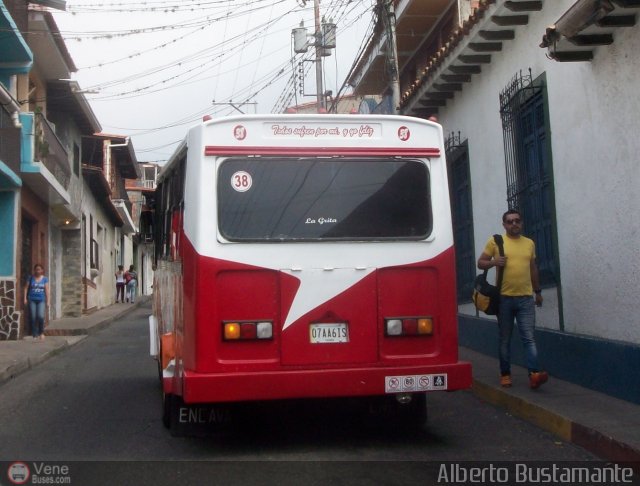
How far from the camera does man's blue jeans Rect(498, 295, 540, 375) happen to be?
8539mm

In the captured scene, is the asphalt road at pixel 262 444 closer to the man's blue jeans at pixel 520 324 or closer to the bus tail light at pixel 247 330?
the man's blue jeans at pixel 520 324

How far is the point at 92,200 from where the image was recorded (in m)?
31.1

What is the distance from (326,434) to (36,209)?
15.5 meters

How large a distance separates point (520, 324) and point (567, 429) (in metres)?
1.81

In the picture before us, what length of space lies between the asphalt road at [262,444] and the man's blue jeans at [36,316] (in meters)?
7.90

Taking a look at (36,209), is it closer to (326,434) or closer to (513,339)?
(513,339)

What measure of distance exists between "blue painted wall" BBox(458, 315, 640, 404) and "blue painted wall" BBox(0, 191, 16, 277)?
37.0 feet

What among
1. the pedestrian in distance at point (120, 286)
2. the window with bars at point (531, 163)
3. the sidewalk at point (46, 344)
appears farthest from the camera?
the pedestrian in distance at point (120, 286)

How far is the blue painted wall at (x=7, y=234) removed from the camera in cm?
1769

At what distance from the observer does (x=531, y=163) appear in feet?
35.2

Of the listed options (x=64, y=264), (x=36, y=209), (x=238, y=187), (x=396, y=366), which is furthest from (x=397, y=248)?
(x=64, y=264)

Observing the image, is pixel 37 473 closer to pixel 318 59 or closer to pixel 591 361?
pixel 591 361

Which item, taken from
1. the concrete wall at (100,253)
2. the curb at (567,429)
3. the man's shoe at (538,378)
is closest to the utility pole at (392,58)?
the curb at (567,429)

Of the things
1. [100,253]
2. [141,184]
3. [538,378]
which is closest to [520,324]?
[538,378]
